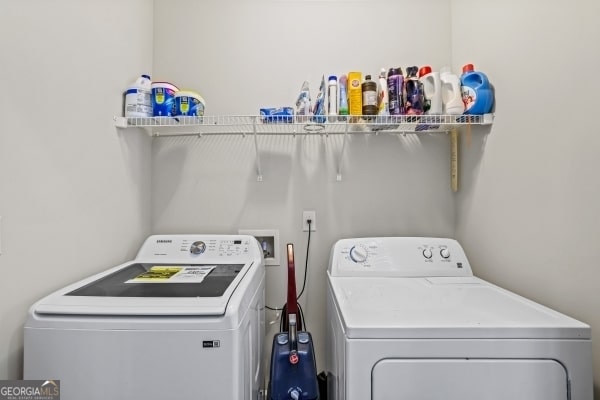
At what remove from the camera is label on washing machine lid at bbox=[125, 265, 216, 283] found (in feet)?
3.65

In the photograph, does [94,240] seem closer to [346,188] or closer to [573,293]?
[346,188]

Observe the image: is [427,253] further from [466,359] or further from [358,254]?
[466,359]

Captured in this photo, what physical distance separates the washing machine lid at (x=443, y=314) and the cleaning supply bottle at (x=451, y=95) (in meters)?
0.87

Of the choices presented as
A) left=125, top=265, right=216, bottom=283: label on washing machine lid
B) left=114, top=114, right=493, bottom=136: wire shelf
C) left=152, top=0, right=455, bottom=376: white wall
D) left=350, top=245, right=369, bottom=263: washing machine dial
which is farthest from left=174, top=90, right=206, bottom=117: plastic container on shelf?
left=350, top=245, right=369, bottom=263: washing machine dial

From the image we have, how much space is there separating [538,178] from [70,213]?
6.23ft

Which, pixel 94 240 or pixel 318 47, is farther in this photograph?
pixel 318 47

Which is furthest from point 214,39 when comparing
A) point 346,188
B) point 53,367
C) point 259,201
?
point 53,367

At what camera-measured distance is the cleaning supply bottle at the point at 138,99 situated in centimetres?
142

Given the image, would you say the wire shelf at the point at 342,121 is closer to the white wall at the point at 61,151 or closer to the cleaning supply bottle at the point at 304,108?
the cleaning supply bottle at the point at 304,108

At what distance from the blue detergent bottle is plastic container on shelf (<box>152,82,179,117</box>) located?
1522 millimetres

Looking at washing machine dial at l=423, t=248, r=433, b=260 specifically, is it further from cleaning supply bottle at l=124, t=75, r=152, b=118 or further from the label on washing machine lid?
cleaning supply bottle at l=124, t=75, r=152, b=118

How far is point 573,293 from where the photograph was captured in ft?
3.17

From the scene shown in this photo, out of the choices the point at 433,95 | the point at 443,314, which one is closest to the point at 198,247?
the point at 443,314

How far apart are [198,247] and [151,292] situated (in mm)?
563
